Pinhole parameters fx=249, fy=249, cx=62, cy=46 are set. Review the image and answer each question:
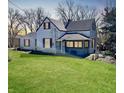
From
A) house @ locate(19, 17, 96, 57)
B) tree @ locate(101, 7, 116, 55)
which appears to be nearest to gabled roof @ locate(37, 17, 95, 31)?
house @ locate(19, 17, 96, 57)

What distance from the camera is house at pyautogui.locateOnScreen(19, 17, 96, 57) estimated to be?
218 cm

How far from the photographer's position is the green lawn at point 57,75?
2053mm

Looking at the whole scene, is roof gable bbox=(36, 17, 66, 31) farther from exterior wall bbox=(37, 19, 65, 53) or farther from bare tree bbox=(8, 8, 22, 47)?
bare tree bbox=(8, 8, 22, 47)

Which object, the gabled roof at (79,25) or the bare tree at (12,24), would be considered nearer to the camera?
the bare tree at (12,24)

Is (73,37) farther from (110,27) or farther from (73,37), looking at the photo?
(110,27)

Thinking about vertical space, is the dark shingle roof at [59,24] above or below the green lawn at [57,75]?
above

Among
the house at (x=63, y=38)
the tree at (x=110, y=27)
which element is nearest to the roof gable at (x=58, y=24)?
the house at (x=63, y=38)

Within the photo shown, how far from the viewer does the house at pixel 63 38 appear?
2.18 m

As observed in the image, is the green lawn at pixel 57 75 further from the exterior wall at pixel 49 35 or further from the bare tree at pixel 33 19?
the bare tree at pixel 33 19

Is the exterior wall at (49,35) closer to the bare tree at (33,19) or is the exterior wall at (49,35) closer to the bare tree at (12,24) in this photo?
the bare tree at (33,19)

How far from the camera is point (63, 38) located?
2.20 m

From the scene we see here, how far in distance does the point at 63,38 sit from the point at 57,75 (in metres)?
0.33

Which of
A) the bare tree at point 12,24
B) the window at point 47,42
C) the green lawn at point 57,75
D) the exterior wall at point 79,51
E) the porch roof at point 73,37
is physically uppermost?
the bare tree at point 12,24

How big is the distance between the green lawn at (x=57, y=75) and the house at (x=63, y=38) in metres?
0.07
